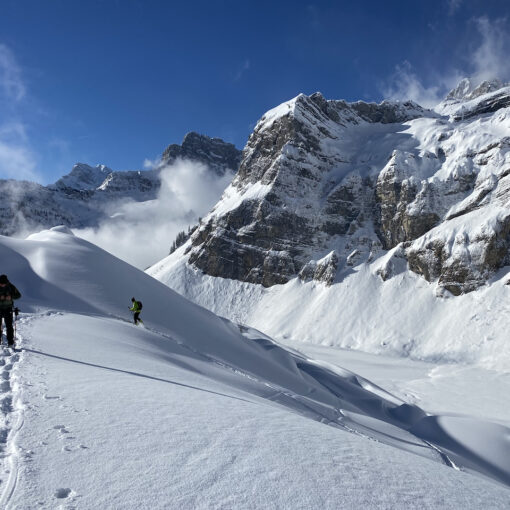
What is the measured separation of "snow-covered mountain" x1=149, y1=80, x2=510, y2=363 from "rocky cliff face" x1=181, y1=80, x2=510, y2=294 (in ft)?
0.86

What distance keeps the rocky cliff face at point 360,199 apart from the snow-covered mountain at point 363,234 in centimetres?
26

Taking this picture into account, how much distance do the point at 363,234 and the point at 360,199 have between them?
10.7m

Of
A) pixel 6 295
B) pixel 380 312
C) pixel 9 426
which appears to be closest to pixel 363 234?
pixel 380 312

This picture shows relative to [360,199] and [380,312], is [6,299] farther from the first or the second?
[360,199]

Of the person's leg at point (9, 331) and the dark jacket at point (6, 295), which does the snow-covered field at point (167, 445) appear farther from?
the dark jacket at point (6, 295)

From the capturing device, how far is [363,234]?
274 feet

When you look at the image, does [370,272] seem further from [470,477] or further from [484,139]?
[470,477]

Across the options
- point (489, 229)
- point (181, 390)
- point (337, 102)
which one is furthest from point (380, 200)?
point (181, 390)

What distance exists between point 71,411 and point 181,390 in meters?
2.21

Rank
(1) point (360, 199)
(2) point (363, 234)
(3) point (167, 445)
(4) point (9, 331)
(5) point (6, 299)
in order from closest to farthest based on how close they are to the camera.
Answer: (3) point (167, 445), (4) point (9, 331), (5) point (6, 299), (2) point (363, 234), (1) point (360, 199)

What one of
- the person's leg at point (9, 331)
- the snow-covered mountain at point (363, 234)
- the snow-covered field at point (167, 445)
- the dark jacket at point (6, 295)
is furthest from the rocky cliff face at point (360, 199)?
the person's leg at point (9, 331)

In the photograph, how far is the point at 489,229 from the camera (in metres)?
59.7

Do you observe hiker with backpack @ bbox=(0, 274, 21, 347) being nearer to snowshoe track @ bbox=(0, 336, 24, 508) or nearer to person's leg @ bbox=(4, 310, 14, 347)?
person's leg @ bbox=(4, 310, 14, 347)

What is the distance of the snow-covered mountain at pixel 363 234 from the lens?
58906 millimetres
